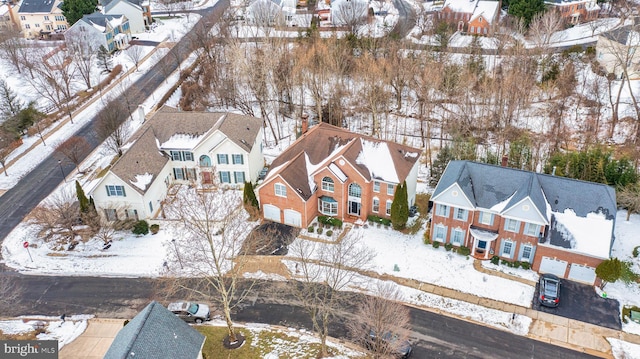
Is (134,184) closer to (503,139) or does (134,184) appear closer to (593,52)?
(503,139)

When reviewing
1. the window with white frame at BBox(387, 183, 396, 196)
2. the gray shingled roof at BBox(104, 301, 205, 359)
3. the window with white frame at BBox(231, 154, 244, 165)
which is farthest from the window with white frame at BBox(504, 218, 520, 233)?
the window with white frame at BBox(231, 154, 244, 165)

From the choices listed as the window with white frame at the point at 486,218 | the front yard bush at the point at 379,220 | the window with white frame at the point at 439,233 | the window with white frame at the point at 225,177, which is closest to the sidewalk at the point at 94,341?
the window with white frame at the point at 225,177

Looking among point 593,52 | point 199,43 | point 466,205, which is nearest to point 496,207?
point 466,205

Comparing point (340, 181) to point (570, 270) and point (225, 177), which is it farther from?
point (570, 270)

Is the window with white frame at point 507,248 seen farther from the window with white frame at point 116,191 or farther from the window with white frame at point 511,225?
the window with white frame at point 116,191

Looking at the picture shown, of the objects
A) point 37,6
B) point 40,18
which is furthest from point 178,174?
point 37,6

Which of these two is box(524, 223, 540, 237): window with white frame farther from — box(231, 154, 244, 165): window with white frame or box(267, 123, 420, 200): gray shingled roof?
box(231, 154, 244, 165): window with white frame

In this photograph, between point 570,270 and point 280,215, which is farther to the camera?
point 280,215
